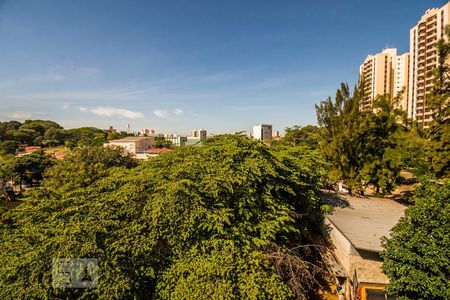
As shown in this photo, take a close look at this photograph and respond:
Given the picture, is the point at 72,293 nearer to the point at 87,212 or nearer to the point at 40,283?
the point at 40,283

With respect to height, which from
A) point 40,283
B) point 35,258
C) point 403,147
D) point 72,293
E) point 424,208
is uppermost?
point 403,147

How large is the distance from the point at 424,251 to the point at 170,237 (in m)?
5.64

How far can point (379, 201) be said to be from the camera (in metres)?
10.3

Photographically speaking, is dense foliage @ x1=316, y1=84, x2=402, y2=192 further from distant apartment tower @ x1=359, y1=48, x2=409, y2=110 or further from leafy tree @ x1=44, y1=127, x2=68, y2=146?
leafy tree @ x1=44, y1=127, x2=68, y2=146

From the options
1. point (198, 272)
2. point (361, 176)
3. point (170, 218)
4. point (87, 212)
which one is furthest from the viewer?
point (361, 176)

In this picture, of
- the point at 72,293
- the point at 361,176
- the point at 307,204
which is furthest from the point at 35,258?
the point at 361,176

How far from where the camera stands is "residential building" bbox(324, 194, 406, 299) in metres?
5.61

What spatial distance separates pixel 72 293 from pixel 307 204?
24.5 feet

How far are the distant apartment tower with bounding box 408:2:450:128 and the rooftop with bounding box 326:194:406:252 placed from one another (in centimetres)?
3442
